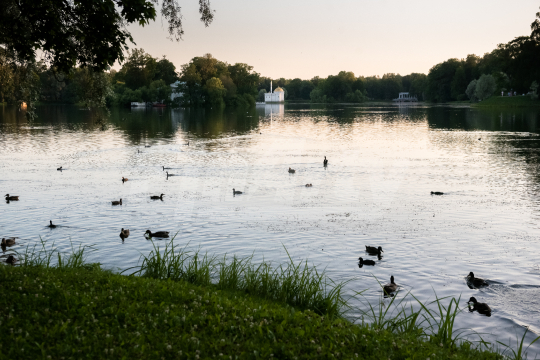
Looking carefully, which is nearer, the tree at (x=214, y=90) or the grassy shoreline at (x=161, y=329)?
the grassy shoreline at (x=161, y=329)

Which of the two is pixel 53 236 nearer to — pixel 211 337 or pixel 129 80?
pixel 211 337

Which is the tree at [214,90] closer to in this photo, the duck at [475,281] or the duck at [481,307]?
the duck at [475,281]

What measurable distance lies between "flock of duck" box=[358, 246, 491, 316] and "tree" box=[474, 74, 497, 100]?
13736 cm

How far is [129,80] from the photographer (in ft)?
541

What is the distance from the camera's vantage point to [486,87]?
136125 millimetres

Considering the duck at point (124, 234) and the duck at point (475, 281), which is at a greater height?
the duck at point (124, 234)

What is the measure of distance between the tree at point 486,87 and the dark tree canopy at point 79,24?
459 feet

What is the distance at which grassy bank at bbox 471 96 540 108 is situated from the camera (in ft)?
357

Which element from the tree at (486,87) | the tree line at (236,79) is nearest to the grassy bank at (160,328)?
the tree line at (236,79)

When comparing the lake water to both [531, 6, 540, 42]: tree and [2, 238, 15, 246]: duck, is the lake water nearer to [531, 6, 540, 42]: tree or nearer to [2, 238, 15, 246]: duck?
[2, 238, 15, 246]: duck

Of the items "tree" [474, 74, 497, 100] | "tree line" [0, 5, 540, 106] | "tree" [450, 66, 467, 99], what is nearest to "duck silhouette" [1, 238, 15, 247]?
"tree line" [0, 5, 540, 106]

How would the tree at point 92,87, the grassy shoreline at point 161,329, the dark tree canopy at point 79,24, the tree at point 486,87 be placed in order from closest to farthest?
the grassy shoreline at point 161,329
the dark tree canopy at point 79,24
the tree at point 92,87
the tree at point 486,87

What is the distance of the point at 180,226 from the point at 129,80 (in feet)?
517

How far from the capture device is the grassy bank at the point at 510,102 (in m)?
109
